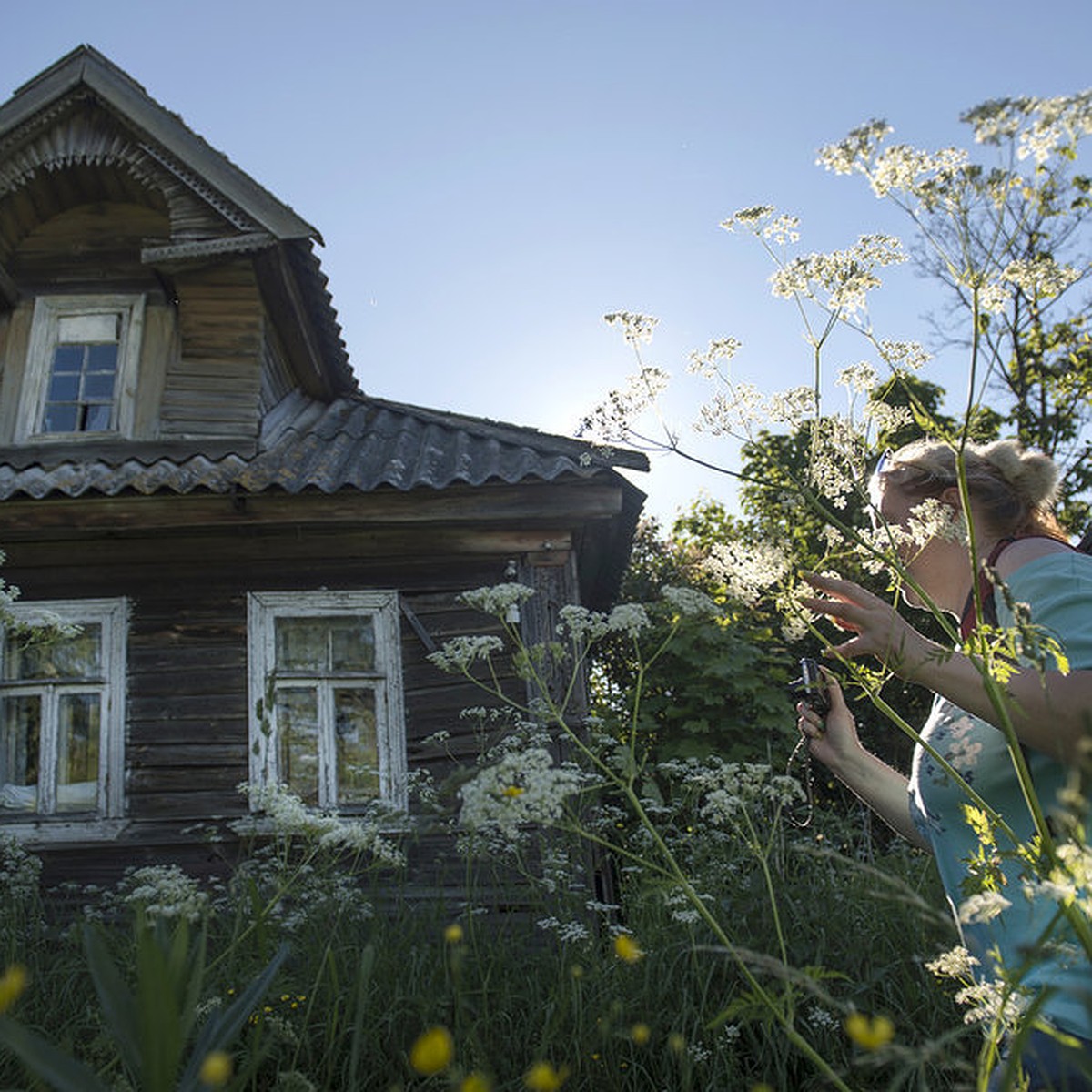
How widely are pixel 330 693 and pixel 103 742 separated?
1435 millimetres

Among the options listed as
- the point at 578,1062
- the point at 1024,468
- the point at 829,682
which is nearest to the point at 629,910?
the point at 578,1062

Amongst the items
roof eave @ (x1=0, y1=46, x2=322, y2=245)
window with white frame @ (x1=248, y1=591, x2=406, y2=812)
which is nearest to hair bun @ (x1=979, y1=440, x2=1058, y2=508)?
window with white frame @ (x1=248, y1=591, x2=406, y2=812)

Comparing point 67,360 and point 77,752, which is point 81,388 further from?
point 77,752

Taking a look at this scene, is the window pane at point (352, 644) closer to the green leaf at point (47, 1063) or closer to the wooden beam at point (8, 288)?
the wooden beam at point (8, 288)

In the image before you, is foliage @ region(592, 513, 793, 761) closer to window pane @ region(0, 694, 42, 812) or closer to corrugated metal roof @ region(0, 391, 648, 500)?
corrugated metal roof @ region(0, 391, 648, 500)

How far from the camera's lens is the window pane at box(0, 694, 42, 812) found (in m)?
6.75

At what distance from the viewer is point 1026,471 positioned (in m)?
2.15

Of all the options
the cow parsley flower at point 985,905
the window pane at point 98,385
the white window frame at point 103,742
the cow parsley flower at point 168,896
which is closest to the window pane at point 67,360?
the window pane at point 98,385

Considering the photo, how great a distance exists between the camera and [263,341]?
8484 mm

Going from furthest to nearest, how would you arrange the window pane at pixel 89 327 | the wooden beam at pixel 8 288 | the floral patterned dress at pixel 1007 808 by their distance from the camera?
1. the window pane at pixel 89 327
2. the wooden beam at pixel 8 288
3. the floral patterned dress at pixel 1007 808

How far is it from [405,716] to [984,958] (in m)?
5.22

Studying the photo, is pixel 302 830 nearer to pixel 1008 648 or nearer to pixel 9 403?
pixel 1008 648

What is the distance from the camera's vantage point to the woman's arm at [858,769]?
2.35 m

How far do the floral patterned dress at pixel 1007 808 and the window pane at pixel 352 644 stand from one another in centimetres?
522
